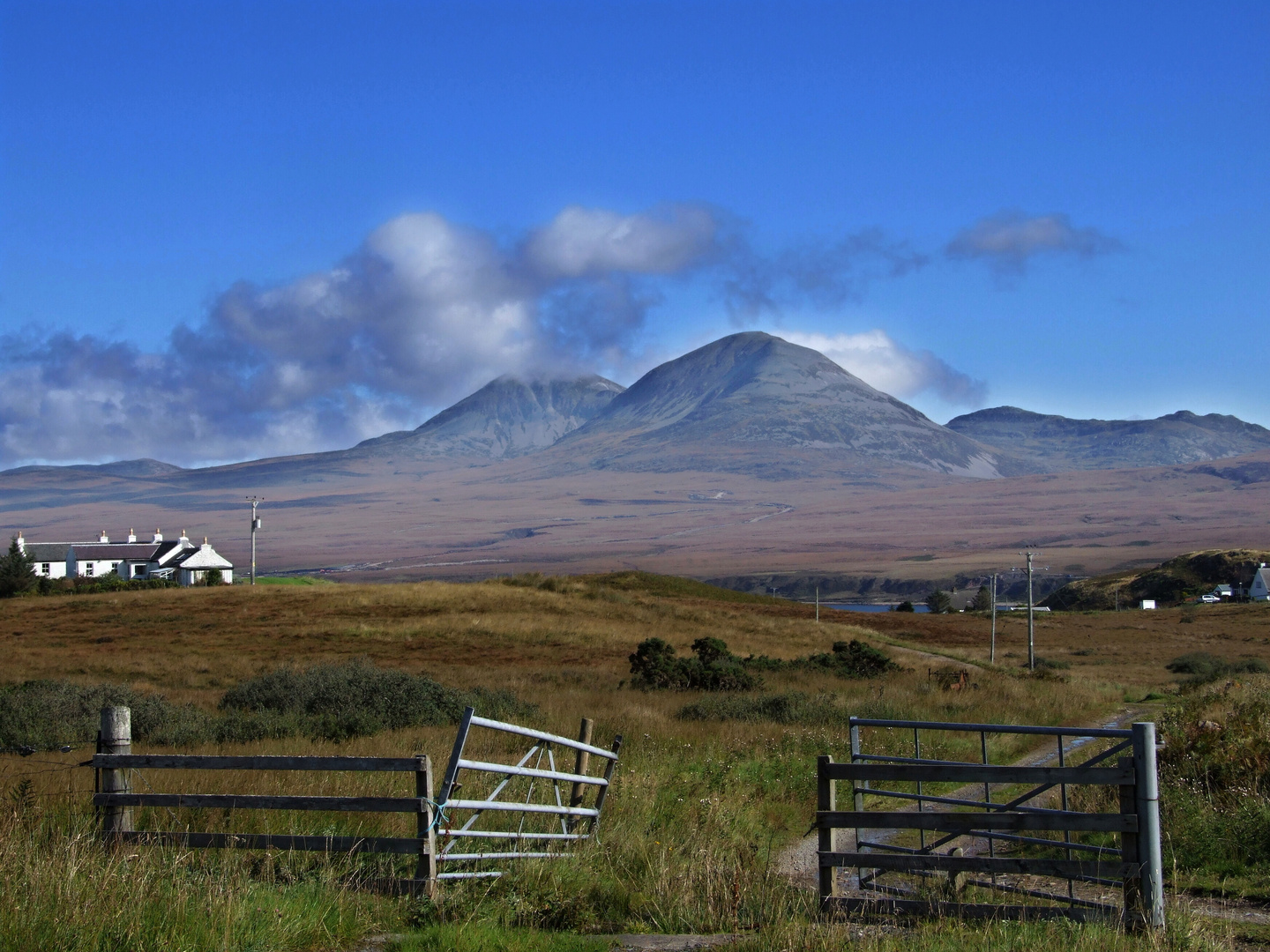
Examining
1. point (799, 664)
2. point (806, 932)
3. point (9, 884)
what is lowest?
point (799, 664)

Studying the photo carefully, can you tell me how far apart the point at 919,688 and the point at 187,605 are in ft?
136

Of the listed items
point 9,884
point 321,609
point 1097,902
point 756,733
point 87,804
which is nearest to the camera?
point 9,884

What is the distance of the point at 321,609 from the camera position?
58.4 m

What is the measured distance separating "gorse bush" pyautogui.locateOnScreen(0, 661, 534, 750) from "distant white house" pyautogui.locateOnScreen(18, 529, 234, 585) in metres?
95.4

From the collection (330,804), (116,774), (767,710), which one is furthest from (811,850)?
(767,710)

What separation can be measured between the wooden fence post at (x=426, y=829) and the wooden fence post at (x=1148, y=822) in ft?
15.1

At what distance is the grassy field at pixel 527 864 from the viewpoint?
6.59 m

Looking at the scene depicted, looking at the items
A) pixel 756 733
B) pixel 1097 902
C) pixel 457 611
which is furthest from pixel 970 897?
pixel 457 611

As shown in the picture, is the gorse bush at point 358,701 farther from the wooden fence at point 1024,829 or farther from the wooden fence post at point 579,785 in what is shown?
the wooden fence at point 1024,829

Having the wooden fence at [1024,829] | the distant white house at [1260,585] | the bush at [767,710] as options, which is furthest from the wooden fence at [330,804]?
the distant white house at [1260,585]

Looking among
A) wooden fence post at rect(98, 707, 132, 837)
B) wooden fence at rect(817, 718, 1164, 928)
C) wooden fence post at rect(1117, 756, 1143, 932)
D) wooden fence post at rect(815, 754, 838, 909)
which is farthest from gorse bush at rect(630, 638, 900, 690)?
wooden fence post at rect(1117, 756, 1143, 932)

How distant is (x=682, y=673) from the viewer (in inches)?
1325

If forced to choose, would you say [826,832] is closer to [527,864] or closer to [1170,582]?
[527,864]

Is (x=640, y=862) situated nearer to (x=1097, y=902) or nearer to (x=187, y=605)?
(x=1097, y=902)
